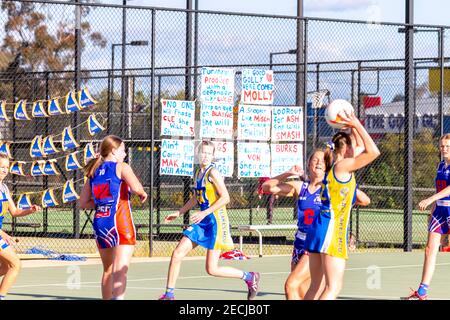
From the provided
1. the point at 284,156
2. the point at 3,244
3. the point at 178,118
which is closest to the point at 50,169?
the point at 178,118

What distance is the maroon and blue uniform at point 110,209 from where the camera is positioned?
36.8 ft

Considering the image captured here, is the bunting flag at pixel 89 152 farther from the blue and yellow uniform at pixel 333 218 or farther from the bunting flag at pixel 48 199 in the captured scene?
the blue and yellow uniform at pixel 333 218

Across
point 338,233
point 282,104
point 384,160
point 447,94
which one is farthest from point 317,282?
point 447,94

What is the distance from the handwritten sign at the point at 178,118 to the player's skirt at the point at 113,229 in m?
8.33

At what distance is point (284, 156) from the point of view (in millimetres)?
20453

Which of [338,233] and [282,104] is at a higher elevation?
[282,104]

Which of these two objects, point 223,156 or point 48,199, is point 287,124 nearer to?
point 223,156

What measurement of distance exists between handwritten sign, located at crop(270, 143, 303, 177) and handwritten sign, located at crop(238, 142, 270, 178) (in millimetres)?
113

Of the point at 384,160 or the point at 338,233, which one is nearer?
the point at 338,233

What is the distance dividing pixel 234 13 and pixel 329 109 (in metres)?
9.86
